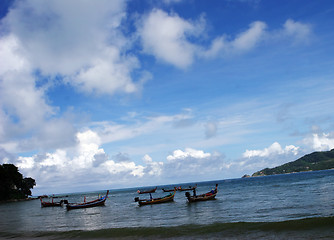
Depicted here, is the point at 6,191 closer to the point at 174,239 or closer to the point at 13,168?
the point at 13,168

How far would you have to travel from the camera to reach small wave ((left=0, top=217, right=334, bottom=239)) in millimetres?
17888

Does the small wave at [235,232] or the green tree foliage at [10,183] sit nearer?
the small wave at [235,232]

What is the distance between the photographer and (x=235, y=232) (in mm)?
19703

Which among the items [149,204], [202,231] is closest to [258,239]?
[202,231]

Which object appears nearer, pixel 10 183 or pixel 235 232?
pixel 235 232

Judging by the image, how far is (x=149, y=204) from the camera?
5169 cm

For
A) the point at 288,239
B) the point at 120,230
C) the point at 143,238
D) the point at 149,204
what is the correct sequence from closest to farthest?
1. the point at 288,239
2. the point at 143,238
3. the point at 120,230
4. the point at 149,204

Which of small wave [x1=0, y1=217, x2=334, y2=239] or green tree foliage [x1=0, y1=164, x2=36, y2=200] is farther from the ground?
green tree foliage [x1=0, y1=164, x2=36, y2=200]

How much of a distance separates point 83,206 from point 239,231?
4258cm

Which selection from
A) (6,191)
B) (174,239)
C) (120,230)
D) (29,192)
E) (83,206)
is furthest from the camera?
(29,192)

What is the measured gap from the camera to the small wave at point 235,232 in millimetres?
17888

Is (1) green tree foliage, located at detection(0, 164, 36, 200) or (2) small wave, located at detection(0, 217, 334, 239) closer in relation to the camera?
(2) small wave, located at detection(0, 217, 334, 239)

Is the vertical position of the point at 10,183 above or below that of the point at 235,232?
above

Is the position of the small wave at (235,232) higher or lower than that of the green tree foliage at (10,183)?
lower
